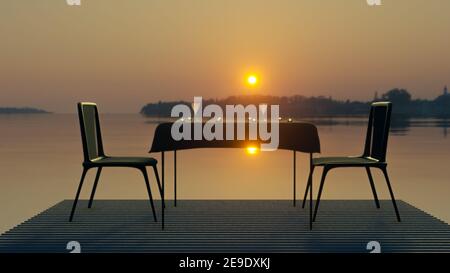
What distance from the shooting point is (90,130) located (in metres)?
5.67

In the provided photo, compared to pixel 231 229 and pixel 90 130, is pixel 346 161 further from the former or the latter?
pixel 90 130

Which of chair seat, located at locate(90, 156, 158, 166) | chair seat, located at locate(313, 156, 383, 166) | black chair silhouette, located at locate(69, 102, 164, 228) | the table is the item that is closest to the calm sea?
black chair silhouette, located at locate(69, 102, 164, 228)

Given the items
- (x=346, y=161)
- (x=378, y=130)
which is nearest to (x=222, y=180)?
(x=378, y=130)

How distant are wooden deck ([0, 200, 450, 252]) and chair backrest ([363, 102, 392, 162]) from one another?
22.4 inches

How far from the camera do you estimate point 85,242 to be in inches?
184

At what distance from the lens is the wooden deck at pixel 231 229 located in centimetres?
455

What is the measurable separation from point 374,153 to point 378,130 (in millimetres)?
206

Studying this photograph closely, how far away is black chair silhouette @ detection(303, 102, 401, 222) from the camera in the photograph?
5324 millimetres
